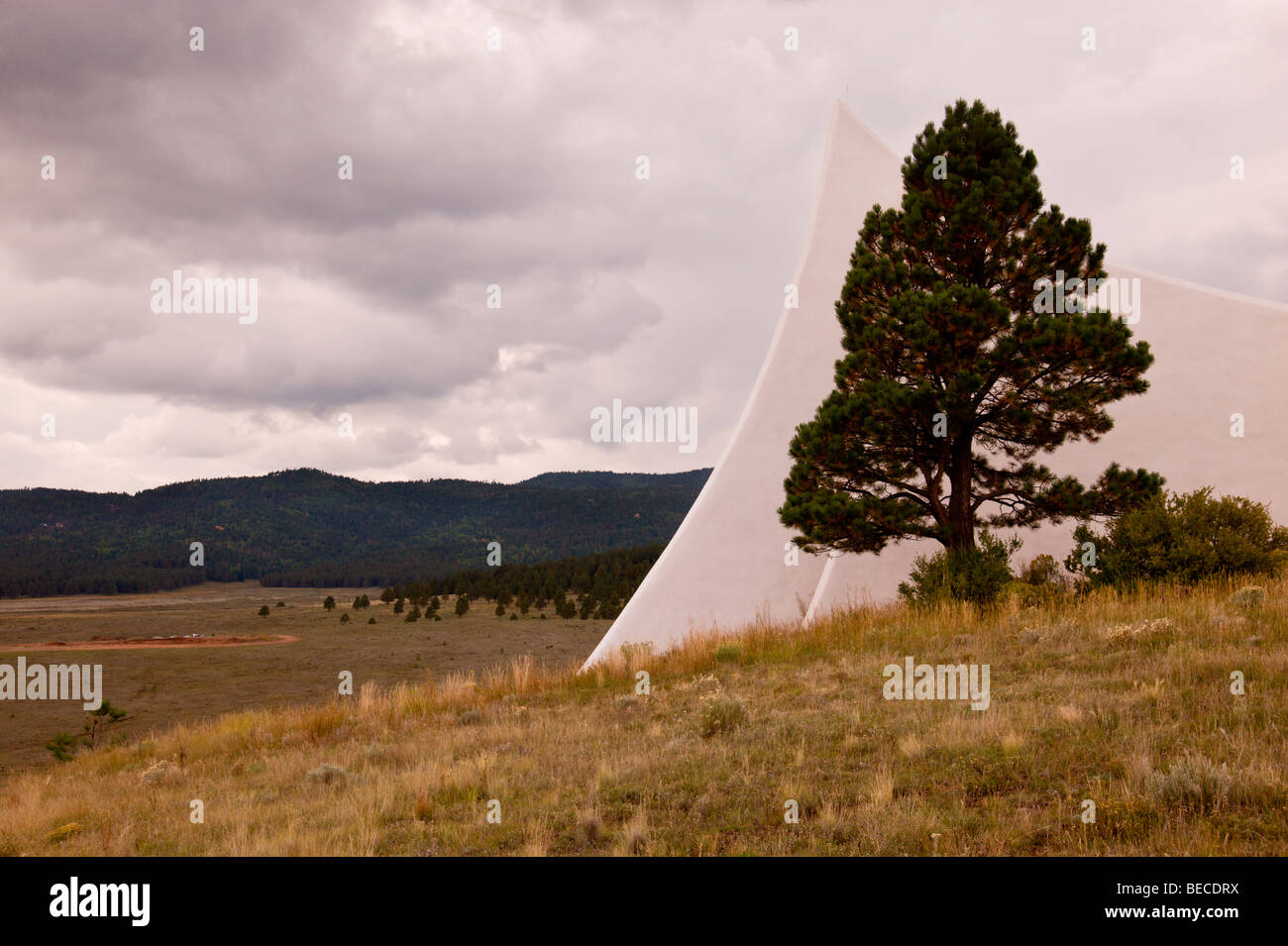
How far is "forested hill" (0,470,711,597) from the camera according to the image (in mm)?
112688

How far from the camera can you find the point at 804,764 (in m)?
5.80

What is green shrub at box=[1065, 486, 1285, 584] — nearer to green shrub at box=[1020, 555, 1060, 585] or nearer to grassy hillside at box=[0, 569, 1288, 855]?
grassy hillside at box=[0, 569, 1288, 855]

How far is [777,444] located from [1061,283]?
792 centimetres

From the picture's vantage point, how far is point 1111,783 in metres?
4.59

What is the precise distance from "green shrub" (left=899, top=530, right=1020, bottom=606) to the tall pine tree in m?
0.32

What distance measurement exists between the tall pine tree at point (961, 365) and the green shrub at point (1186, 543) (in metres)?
0.54

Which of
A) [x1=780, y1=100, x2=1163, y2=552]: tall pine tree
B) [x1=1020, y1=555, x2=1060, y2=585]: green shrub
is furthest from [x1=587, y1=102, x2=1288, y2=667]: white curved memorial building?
[x1=780, y1=100, x2=1163, y2=552]: tall pine tree

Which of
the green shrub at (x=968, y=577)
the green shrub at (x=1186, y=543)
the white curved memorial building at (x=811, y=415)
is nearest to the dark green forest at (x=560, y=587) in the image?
the white curved memorial building at (x=811, y=415)

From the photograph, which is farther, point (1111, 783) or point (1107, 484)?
point (1107, 484)

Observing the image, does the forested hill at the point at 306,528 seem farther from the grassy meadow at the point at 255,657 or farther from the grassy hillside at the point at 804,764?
the grassy hillside at the point at 804,764

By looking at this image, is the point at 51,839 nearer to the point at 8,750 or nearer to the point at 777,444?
the point at 8,750

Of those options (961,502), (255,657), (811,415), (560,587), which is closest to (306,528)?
(560,587)

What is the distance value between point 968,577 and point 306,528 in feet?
518

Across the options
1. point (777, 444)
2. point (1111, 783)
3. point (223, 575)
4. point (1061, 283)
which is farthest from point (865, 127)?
point (223, 575)
